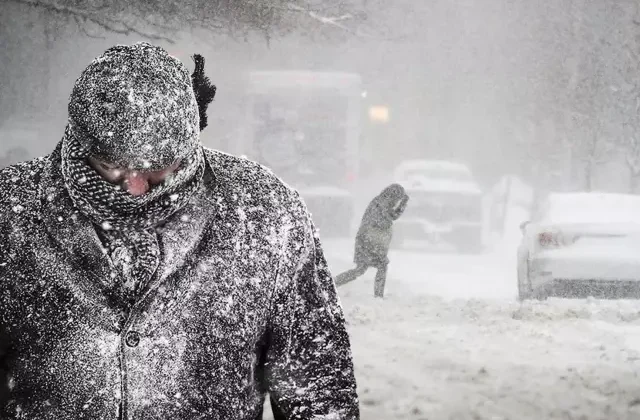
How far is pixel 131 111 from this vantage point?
122cm

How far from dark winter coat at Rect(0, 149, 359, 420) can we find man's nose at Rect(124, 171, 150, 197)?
110mm

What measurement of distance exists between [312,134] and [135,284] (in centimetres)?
1544

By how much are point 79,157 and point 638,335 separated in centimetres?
606

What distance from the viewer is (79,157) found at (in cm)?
127

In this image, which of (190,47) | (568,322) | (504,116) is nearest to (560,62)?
(504,116)

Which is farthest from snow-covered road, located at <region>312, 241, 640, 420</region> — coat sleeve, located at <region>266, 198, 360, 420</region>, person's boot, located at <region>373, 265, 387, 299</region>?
coat sleeve, located at <region>266, 198, 360, 420</region>

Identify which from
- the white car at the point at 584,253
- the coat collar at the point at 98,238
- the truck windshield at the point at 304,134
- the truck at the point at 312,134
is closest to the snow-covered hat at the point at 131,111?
the coat collar at the point at 98,238

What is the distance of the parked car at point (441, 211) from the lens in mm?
14328

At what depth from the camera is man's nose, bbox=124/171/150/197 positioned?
4.14ft

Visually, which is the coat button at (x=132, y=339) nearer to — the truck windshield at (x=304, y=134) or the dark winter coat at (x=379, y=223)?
the dark winter coat at (x=379, y=223)

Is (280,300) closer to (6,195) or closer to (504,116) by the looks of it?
(6,195)

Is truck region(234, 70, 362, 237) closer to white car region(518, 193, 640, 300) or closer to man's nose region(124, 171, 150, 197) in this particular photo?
white car region(518, 193, 640, 300)

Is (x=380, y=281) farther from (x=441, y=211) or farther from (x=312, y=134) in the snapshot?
(x=312, y=134)

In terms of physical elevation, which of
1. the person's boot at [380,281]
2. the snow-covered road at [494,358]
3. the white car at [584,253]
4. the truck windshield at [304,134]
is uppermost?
the truck windshield at [304,134]
